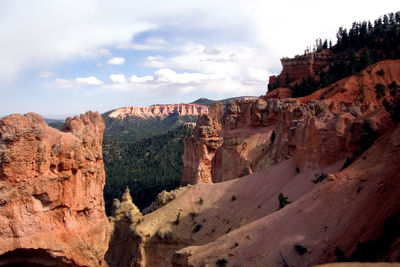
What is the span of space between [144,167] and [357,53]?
52247mm

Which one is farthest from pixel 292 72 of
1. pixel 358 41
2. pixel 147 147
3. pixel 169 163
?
pixel 147 147

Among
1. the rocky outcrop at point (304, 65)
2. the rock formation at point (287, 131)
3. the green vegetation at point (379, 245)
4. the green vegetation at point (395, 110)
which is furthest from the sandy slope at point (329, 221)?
the rocky outcrop at point (304, 65)

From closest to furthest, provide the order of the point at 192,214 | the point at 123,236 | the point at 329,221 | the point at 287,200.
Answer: the point at 329,221, the point at 287,200, the point at 192,214, the point at 123,236

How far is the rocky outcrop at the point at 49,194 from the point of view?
43.0 ft

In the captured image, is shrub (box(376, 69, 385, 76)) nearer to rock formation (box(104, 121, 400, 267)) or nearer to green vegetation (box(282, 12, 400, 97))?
green vegetation (box(282, 12, 400, 97))

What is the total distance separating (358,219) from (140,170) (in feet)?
260

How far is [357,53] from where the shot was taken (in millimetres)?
69875

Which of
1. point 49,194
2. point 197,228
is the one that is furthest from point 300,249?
point 197,228

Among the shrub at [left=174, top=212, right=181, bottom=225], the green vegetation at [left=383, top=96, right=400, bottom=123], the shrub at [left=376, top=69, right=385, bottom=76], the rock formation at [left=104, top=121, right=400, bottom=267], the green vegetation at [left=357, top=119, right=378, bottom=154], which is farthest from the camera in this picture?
the shrub at [left=376, top=69, right=385, bottom=76]

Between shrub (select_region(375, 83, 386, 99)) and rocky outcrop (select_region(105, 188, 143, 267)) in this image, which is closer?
rocky outcrop (select_region(105, 188, 143, 267))

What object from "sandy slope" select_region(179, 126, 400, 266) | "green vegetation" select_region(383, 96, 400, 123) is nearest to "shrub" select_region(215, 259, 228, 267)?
"sandy slope" select_region(179, 126, 400, 266)

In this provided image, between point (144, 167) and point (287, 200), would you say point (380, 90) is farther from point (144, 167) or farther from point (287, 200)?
point (144, 167)

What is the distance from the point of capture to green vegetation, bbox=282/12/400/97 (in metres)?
63.5

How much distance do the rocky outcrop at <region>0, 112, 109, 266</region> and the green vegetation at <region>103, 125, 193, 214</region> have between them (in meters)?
45.1
